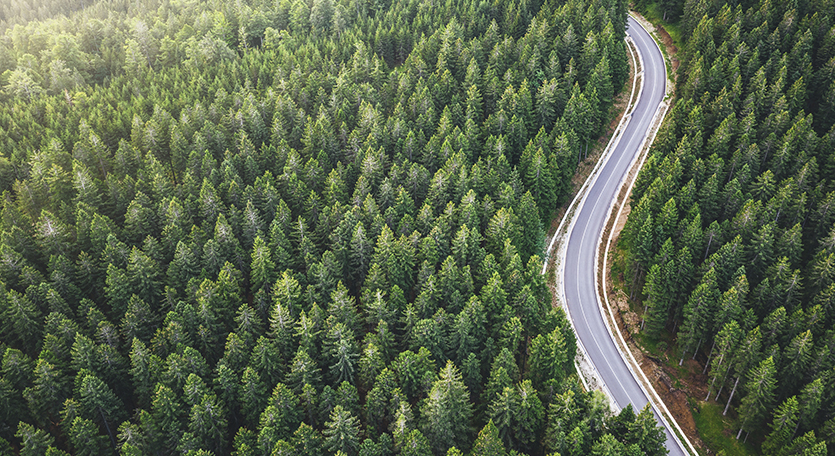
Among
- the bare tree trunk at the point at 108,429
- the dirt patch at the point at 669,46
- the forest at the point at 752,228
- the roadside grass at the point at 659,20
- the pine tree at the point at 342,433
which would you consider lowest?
the bare tree trunk at the point at 108,429

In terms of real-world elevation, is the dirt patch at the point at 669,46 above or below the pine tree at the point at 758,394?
above

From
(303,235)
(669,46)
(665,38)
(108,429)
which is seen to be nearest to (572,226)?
(303,235)

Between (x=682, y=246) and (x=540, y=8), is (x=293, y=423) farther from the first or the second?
(x=540, y=8)

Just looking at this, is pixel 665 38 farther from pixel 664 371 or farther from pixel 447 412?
pixel 447 412

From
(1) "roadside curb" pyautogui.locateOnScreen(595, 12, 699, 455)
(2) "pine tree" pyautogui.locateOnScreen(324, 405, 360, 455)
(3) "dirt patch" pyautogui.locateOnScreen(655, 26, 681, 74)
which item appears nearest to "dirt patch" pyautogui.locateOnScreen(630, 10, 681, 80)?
(3) "dirt patch" pyautogui.locateOnScreen(655, 26, 681, 74)

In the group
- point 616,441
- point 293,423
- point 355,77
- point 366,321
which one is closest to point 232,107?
point 355,77

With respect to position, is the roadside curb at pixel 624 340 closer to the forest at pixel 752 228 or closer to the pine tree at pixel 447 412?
the forest at pixel 752 228

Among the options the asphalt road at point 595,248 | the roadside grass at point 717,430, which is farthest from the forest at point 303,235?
the roadside grass at point 717,430
